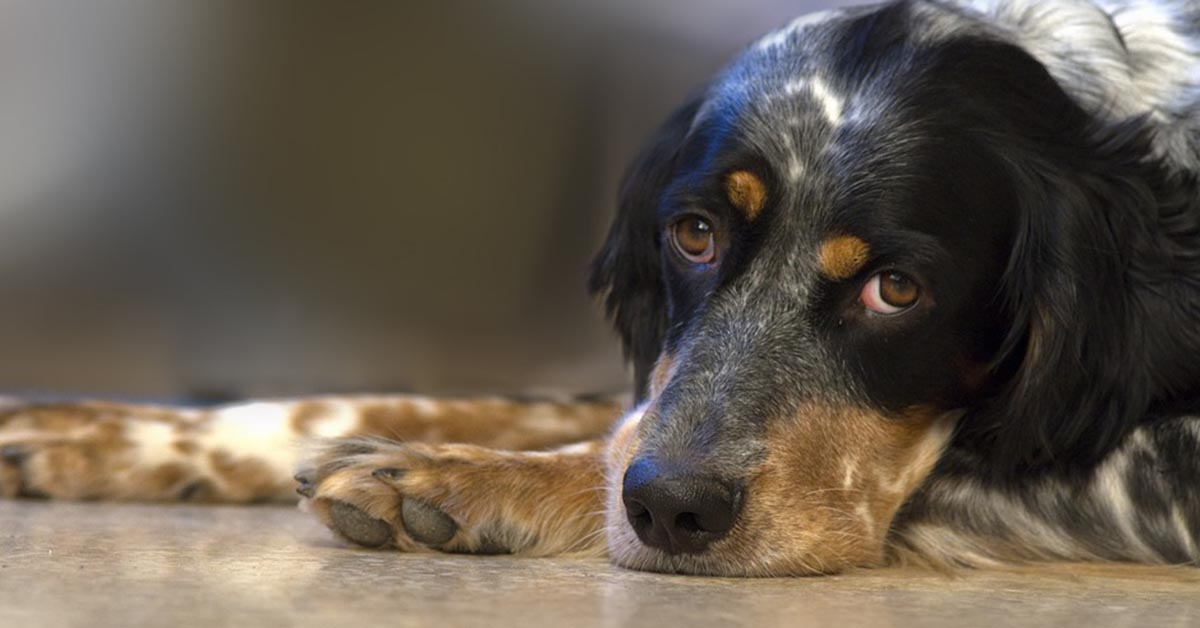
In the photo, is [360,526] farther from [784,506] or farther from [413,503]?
[784,506]

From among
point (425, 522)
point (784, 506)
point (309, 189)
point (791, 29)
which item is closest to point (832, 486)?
point (784, 506)

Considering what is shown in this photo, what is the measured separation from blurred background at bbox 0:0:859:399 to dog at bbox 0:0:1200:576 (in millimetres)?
2066

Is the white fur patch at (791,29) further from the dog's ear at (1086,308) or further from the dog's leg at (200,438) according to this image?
the dog's leg at (200,438)

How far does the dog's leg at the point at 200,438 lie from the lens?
3.09 metres

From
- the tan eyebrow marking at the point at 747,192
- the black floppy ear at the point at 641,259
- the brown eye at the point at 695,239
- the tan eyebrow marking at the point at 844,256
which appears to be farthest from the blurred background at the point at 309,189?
the tan eyebrow marking at the point at 844,256

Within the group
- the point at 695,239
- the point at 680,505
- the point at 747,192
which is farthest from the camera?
the point at 695,239

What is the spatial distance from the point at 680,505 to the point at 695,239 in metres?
0.57

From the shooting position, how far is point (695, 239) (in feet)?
8.75

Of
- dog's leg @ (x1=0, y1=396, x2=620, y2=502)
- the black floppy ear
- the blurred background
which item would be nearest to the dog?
the black floppy ear

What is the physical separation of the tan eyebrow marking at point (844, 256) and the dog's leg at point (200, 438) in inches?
38.4

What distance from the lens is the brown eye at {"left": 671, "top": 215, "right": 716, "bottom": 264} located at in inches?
104

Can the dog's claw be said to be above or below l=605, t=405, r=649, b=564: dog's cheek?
above

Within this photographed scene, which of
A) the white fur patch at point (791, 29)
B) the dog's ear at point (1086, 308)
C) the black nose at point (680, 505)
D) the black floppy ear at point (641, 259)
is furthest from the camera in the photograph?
the black floppy ear at point (641, 259)

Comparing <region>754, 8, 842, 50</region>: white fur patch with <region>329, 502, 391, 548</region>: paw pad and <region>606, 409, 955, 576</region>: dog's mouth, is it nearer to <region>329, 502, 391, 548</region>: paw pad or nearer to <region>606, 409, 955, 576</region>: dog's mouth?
<region>606, 409, 955, 576</region>: dog's mouth
